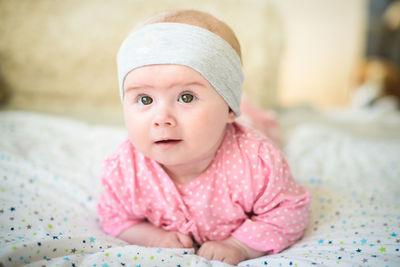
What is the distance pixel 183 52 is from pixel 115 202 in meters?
0.45

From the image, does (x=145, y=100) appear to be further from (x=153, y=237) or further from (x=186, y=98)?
(x=153, y=237)

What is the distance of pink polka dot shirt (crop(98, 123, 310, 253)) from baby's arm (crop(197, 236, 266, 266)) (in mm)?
20

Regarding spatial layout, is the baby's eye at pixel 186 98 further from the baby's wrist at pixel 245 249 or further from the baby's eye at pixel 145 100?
the baby's wrist at pixel 245 249

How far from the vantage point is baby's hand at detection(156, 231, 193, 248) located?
2.61 feet

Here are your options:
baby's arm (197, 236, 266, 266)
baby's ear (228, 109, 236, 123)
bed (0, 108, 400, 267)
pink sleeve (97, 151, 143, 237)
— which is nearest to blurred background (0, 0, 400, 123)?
bed (0, 108, 400, 267)

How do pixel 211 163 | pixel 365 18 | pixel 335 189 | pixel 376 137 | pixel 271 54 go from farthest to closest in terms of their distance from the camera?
pixel 365 18 < pixel 271 54 < pixel 376 137 < pixel 335 189 < pixel 211 163

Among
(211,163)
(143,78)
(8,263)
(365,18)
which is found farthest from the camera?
(365,18)

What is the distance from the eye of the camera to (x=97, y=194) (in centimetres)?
106

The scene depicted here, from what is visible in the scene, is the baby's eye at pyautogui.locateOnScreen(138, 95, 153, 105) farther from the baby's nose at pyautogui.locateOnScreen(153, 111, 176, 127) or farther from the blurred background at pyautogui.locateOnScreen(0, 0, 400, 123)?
the blurred background at pyautogui.locateOnScreen(0, 0, 400, 123)

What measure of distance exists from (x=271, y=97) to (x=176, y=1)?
3.31 ft

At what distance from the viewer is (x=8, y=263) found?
0.60m

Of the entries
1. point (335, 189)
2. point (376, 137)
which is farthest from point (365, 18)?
point (335, 189)

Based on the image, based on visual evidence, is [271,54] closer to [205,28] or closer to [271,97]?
[271,97]

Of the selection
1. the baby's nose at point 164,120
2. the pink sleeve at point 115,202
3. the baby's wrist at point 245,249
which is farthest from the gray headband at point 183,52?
the baby's wrist at point 245,249
